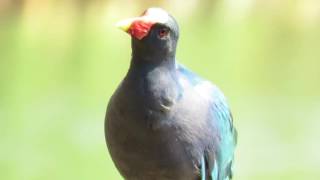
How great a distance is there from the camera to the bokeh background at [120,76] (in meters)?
1.35

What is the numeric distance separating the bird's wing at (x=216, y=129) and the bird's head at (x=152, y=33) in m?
0.05

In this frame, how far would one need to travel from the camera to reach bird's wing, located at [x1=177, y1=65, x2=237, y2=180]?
57 cm

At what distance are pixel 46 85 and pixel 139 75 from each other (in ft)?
3.82

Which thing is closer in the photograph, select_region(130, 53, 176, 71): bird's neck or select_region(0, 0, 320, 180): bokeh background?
select_region(130, 53, 176, 71): bird's neck

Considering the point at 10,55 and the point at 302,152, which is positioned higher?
the point at 10,55

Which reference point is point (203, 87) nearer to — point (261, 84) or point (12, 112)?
point (12, 112)

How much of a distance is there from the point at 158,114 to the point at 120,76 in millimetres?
1209

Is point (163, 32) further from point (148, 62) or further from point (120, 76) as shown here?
point (120, 76)

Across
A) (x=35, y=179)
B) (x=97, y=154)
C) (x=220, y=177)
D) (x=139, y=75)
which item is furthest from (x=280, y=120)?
(x=139, y=75)

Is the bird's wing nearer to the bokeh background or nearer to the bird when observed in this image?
the bird

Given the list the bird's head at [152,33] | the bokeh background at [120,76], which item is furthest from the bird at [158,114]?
the bokeh background at [120,76]

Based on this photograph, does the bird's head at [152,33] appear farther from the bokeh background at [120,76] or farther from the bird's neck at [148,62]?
the bokeh background at [120,76]

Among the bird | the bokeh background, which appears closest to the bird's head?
the bird

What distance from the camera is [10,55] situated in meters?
1.81
